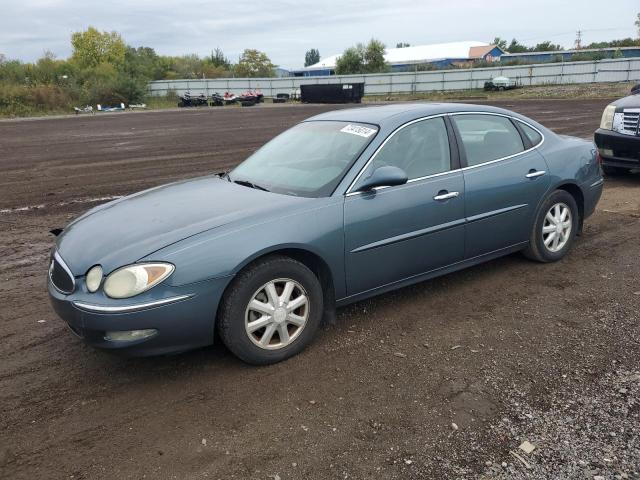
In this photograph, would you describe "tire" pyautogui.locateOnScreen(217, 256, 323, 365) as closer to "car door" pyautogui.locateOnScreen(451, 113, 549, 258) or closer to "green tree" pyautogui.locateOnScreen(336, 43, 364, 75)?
"car door" pyautogui.locateOnScreen(451, 113, 549, 258)

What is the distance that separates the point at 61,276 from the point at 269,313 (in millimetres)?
1329

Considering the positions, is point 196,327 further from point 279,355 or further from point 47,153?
point 47,153

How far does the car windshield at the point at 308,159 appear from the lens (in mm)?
4043

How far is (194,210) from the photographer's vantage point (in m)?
3.78

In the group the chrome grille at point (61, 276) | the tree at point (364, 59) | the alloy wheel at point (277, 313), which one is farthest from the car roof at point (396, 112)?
the tree at point (364, 59)

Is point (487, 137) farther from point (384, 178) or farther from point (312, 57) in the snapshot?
point (312, 57)

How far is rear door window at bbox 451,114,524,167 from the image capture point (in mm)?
4672

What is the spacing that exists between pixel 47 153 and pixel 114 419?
1471 centimetres

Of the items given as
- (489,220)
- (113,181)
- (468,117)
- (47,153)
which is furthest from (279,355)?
(47,153)

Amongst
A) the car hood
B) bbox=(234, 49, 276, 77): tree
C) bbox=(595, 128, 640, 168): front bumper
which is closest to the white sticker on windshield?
the car hood

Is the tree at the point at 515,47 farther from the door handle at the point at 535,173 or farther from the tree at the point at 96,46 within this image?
the door handle at the point at 535,173

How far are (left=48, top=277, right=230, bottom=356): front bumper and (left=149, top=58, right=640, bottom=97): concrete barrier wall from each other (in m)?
47.6

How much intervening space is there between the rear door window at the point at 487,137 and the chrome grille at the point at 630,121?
4.64 metres

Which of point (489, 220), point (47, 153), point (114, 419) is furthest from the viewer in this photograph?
point (47, 153)
